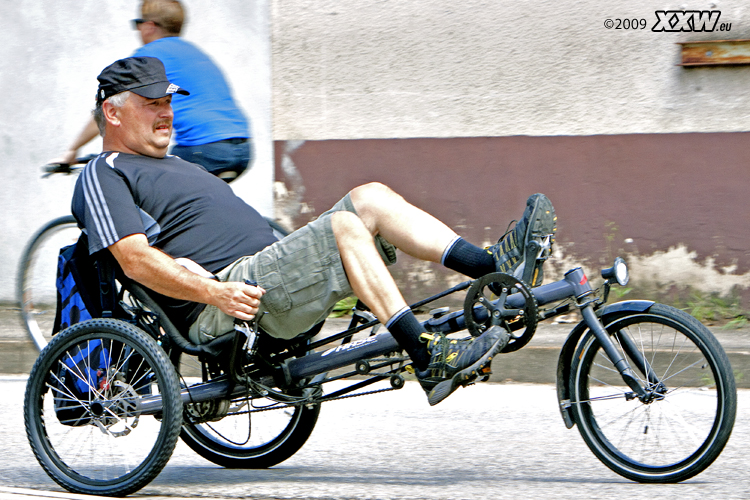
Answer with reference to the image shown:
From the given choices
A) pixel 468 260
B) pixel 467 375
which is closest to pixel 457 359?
pixel 467 375

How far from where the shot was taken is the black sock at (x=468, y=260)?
341 cm

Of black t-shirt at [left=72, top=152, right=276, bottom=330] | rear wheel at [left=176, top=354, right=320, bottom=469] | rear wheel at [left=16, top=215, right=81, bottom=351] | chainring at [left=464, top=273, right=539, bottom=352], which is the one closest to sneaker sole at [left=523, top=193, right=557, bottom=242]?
chainring at [left=464, top=273, right=539, bottom=352]

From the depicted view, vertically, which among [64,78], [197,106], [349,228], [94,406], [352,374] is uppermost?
[64,78]

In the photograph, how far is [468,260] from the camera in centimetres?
342

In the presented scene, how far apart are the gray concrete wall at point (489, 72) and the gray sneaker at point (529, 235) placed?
327 cm

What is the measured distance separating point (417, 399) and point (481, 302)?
174 cm

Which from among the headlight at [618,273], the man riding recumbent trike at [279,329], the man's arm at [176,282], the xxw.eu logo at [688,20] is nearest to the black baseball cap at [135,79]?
the man riding recumbent trike at [279,329]

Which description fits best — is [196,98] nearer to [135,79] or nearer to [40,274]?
[135,79]

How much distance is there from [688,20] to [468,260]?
3.66m

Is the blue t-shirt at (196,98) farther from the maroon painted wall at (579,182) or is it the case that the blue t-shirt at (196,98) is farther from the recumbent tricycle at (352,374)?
the maroon painted wall at (579,182)

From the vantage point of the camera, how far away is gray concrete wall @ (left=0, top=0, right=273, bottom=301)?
269 inches

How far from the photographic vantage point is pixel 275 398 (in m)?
3.45

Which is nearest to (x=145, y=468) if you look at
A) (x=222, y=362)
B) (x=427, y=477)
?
(x=222, y=362)

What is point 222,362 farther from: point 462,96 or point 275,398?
point 462,96
